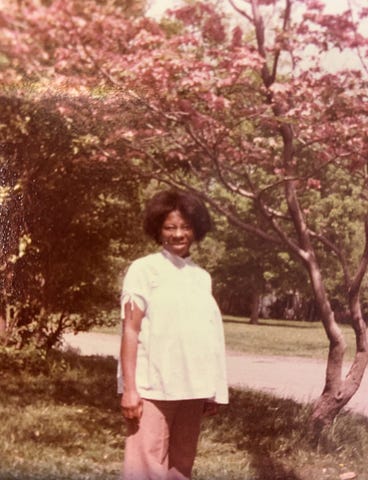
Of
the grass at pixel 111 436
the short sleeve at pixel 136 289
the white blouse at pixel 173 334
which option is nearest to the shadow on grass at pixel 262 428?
the grass at pixel 111 436

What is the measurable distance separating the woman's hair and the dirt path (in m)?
1.08

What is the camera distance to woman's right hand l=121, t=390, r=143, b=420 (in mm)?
2881

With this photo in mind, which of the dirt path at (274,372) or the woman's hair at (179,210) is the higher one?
the woman's hair at (179,210)

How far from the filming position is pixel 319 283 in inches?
A: 163

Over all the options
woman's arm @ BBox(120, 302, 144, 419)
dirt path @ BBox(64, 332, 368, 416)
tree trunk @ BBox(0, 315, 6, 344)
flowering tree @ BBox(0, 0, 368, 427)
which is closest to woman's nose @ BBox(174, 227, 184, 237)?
woman's arm @ BBox(120, 302, 144, 419)

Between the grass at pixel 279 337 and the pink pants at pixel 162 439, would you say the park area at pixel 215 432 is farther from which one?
the pink pants at pixel 162 439

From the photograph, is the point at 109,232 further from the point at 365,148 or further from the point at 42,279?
the point at 365,148

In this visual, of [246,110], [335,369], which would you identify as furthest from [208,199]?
[335,369]

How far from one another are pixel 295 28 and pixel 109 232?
4.82ft

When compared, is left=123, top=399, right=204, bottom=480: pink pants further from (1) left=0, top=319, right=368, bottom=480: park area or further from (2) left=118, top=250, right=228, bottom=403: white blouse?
(1) left=0, top=319, right=368, bottom=480: park area

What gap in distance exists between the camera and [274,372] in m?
4.18

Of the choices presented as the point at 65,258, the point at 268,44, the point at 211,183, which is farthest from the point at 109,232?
the point at 268,44

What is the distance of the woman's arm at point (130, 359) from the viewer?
9.45 ft

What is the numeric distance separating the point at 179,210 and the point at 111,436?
1512mm
